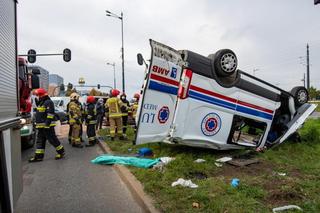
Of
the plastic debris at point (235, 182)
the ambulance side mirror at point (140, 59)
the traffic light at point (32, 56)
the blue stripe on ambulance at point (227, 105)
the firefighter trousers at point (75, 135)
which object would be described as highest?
the traffic light at point (32, 56)

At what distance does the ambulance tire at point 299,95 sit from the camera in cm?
798

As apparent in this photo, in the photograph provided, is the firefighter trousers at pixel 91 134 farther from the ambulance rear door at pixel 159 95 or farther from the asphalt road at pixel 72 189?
the ambulance rear door at pixel 159 95

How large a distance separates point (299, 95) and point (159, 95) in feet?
12.9

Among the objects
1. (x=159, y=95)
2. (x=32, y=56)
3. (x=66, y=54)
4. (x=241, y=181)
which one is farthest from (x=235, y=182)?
(x=66, y=54)

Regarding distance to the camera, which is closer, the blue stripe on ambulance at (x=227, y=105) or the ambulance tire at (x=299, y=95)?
the blue stripe on ambulance at (x=227, y=105)

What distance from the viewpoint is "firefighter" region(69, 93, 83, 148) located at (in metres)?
10.5

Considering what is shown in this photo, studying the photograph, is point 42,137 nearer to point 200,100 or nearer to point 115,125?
point 115,125

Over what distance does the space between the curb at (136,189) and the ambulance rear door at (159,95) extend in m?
0.67

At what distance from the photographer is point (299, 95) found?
26.4ft

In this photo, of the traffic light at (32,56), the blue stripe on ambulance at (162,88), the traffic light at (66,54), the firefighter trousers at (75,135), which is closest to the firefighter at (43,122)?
the firefighter trousers at (75,135)

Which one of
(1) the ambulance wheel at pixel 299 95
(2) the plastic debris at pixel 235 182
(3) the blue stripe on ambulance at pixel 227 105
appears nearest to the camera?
(2) the plastic debris at pixel 235 182

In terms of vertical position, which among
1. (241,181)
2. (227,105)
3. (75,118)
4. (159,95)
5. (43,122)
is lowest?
(241,181)

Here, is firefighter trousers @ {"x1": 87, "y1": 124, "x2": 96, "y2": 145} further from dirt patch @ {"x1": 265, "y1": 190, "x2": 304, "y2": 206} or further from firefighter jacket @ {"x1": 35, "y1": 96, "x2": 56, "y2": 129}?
dirt patch @ {"x1": 265, "y1": 190, "x2": 304, "y2": 206}

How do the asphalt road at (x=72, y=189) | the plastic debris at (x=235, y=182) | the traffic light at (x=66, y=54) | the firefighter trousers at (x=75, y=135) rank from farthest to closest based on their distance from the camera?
the traffic light at (x=66, y=54) < the firefighter trousers at (x=75, y=135) < the plastic debris at (x=235, y=182) < the asphalt road at (x=72, y=189)
